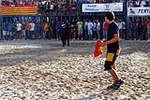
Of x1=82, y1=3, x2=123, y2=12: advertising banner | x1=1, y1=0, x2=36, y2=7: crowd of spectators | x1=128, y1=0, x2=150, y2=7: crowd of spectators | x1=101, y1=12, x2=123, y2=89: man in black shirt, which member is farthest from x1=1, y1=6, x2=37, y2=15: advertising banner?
x1=101, y1=12, x2=123, y2=89: man in black shirt

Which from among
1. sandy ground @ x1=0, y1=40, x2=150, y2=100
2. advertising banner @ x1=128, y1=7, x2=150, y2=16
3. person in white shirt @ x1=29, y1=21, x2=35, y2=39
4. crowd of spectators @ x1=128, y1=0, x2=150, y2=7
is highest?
crowd of spectators @ x1=128, y1=0, x2=150, y2=7

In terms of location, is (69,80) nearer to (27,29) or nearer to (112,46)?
(112,46)

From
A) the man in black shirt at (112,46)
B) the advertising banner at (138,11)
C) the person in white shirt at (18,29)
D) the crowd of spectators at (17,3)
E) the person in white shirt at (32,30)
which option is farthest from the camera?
the crowd of spectators at (17,3)

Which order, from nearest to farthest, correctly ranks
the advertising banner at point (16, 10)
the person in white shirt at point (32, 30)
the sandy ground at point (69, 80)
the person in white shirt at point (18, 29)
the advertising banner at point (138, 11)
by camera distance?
the sandy ground at point (69, 80)
the advertising banner at point (138, 11)
the person in white shirt at point (18, 29)
the person in white shirt at point (32, 30)
the advertising banner at point (16, 10)

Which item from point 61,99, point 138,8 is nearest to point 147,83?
point 61,99

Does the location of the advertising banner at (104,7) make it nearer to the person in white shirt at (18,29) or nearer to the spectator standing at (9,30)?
the person in white shirt at (18,29)

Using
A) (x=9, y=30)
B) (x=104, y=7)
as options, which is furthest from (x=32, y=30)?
(x=104, y=7)

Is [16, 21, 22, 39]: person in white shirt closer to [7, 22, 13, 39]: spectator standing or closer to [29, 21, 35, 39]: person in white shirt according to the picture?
[7, 22, 13, 39]: spectator standing

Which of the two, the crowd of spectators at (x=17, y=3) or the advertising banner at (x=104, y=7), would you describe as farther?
the crowd of spectators at (x=17, y=3)

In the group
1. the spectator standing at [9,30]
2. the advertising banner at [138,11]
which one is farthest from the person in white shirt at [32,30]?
the advertising banner at [138,11]

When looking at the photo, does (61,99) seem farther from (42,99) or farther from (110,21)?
(110,21)

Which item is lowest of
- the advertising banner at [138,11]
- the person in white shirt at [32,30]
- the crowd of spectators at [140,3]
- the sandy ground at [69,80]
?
the person in white shirt at [32,30]

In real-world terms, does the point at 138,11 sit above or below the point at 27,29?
above

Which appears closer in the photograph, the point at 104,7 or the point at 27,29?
the point at 104,7
